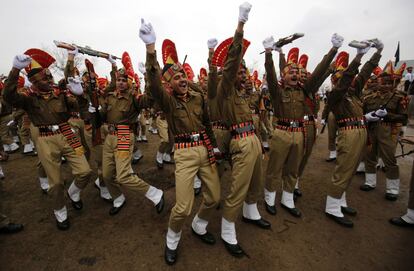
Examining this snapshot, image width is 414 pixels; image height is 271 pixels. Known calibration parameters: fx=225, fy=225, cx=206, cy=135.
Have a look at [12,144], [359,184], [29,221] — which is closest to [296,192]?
[359,184]

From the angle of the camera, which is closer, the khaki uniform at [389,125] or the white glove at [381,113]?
the white glove at [381,113]

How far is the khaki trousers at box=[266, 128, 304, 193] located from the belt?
3.34ft

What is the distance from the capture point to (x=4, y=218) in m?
3.80

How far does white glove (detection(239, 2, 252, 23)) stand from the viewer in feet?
8.87

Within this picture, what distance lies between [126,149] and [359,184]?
222 inches

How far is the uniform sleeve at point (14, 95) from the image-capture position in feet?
11.0

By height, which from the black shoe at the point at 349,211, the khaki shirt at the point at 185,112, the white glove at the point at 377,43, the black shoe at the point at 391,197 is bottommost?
the black shoe at the point at 391,197

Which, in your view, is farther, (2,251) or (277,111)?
(277,111)

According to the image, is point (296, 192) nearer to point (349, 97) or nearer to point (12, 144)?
point (349, 97)

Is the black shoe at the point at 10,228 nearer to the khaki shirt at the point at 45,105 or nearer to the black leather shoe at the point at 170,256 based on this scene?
the khaki shirt at the point at 45,105

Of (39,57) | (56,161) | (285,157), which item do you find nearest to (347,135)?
(285,157)

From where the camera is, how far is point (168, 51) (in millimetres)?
3312

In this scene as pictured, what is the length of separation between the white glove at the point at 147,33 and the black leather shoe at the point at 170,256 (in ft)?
8.93

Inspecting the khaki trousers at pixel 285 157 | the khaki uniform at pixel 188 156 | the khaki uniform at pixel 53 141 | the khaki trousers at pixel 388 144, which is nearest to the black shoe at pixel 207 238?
the khaki uniform at pixel 188 156
